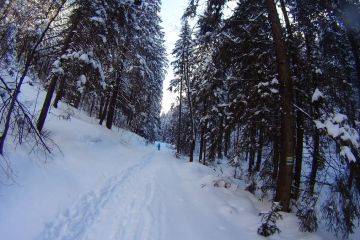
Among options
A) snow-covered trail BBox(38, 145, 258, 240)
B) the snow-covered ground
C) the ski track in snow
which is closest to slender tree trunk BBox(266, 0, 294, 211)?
the snow-covered ground

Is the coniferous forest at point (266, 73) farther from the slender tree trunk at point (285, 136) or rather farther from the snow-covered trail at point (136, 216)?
the snow-covered trail at point (136, 216)

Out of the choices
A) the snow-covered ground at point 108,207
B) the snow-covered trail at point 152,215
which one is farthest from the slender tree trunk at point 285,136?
the snow-covered trail at point 152,215

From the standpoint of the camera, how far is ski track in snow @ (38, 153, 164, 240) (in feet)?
17.1

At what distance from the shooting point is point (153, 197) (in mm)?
8664

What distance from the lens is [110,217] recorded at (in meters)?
6.29

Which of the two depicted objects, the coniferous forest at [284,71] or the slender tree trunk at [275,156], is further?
the slender tree trunk at [275,156]

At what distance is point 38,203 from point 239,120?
21.7ft

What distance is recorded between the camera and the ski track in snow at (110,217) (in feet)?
17.1

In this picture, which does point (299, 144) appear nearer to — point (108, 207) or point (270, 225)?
point (270, 225)

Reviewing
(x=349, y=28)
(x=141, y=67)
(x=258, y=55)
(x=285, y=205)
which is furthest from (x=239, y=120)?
(x=141, y=67)

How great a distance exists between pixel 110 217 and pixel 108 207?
0.72 meters

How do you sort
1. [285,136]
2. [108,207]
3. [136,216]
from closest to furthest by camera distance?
[136,216] < [108,207] < [285,136]

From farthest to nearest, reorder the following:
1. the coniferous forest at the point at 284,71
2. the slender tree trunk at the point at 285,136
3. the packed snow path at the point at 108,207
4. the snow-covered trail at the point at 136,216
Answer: the coniferous forest at the point at 284,71 < the slender tree trunk at the point at 285,136 < the snow-covered trail at the point at 136,216 < the packed snow path at the point at 108,207

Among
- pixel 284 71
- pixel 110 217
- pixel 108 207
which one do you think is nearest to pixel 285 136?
pixel 284 71
